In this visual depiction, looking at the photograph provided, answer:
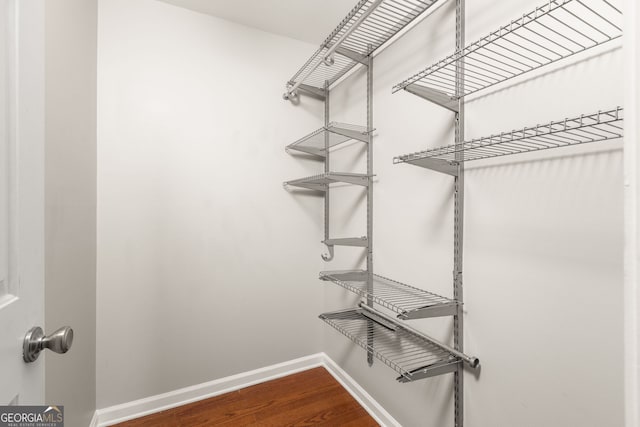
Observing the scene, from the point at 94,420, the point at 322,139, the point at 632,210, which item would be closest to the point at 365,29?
the point at 322,139

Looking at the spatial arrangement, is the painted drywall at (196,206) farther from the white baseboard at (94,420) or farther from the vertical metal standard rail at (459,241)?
the vertical metal standard rail at (459,241)

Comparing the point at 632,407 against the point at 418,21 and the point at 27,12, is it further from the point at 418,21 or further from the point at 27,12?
the point at 418,21

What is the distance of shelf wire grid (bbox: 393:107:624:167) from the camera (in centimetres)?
68

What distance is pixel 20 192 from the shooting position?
553 mm

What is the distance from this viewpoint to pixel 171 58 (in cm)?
168

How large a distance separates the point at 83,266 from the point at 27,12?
110 centimetres

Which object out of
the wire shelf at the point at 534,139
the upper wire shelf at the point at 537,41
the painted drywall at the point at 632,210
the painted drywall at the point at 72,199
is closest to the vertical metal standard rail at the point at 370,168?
the upper wire shelf at the point at 537,41

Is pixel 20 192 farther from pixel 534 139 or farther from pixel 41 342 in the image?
pixel 534 139

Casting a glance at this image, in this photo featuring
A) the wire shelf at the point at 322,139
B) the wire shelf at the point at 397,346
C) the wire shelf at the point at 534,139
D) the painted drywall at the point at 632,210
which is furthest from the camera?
the wire shelf at the point at 322,139

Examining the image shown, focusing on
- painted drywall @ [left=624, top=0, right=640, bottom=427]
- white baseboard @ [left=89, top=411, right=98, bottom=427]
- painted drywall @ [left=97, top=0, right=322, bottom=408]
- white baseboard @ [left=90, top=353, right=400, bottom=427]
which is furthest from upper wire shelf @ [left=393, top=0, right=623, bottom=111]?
white baseboard @ [left=89, top=411, right=98, bottom=427]

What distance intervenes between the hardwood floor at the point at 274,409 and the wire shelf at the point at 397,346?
49 cm

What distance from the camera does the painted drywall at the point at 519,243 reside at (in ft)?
2.50

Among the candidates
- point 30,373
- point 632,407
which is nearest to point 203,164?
point 30,373

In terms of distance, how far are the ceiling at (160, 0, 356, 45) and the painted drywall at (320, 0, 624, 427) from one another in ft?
1.63
